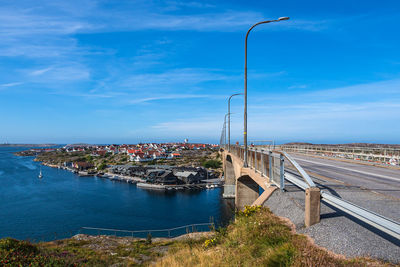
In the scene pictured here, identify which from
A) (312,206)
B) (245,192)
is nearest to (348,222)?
(312,206)

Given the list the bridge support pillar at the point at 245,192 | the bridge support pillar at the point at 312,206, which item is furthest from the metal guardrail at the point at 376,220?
the bridge support pillar at the point at 245,192

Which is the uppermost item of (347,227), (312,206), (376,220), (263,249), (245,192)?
(376,220)

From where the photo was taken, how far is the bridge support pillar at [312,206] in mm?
6234

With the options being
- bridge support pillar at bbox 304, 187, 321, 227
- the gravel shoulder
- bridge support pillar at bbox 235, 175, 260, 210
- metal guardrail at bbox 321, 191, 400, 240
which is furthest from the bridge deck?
bridge support pillar at bbox 235, 175, 260, 210

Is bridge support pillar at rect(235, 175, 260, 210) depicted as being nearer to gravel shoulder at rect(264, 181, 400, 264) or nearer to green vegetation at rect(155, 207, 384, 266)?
gravel shoulder at rect(264, 181, 400, 264)

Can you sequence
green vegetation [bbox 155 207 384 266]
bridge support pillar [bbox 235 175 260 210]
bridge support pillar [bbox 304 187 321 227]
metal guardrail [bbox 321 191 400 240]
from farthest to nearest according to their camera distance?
1. bridge support pillar [bbox 235 175 260 210]
2. bridge support pillar [bbox 304 187 321 227]
3. green vegetation [bbox 155 207 384 266]
4. metal guardrail [bbox 321 191 400 240]

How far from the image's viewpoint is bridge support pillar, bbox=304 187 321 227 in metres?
6.23

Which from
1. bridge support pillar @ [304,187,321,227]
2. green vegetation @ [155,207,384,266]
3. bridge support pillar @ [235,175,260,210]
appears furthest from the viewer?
bridge support pillar @ [235,175,260,210]

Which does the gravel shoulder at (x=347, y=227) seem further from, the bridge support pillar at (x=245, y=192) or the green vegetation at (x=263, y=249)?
the bridge support pillar at (x=245, y=192)

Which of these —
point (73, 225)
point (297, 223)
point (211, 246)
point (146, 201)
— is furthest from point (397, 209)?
point (146, 201)

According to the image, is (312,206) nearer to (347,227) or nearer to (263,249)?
(347,227)

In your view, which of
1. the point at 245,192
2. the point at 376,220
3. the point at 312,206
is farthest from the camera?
the point at 245,192

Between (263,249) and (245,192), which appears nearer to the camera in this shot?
(263,249)

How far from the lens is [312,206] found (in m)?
6.43
